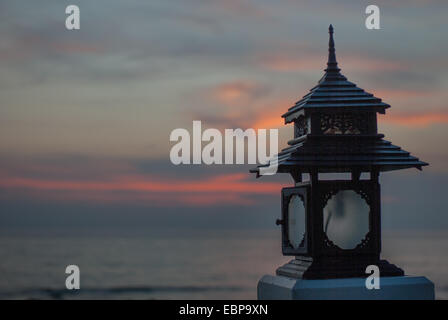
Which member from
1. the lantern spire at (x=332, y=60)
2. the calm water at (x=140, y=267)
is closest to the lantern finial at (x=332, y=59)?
the lantern spire at (x=332, y=60)

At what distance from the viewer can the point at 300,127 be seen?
34.6 ft

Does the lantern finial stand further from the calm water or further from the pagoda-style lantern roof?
the calm water

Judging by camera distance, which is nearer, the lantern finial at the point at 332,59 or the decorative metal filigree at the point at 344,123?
the decorative metal filigree at the point at 344,123

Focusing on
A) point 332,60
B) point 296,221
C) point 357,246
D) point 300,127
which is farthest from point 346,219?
point 332,60

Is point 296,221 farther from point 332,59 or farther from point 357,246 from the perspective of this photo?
point 332,59

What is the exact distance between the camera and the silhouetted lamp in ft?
32.0

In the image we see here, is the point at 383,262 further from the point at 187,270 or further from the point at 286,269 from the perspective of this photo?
the point at 187,270

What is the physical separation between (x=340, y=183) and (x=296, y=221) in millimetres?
845

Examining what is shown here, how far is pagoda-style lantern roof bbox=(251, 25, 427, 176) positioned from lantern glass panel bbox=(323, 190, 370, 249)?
1.42ft

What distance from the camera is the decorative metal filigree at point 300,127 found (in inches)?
407

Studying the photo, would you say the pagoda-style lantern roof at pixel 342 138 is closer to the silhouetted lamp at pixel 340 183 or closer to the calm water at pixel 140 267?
the silhouetted lamp at pixel 340 183

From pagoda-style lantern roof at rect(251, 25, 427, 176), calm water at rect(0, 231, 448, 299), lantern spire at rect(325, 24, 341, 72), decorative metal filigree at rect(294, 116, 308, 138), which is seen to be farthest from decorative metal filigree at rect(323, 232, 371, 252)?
calm water at rect(0, 231, 448, 299)

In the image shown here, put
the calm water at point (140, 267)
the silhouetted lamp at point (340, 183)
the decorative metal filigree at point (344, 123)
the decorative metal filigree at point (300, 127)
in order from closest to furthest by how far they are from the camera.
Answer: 1. the silhouetted lamp at point (340, 183)
2. the decorative metal filigree at point (344, 123)
3. the decorative metal filigree at point (300, 127)
4. the calm water at point (140, 267)
